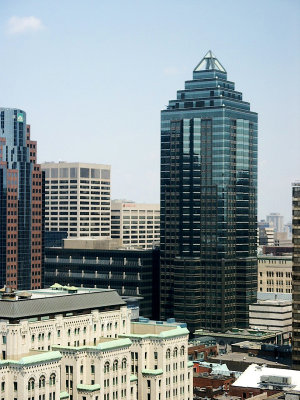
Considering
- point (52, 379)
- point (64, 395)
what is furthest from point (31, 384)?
point (64, 395)

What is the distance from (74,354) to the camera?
179000 mm

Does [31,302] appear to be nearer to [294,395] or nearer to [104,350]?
[104,350]

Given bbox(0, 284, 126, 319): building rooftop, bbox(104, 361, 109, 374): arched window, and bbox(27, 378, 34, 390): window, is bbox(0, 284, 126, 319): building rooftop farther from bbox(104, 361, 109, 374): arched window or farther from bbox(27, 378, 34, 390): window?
bbox(27, 378, 34, 390): window

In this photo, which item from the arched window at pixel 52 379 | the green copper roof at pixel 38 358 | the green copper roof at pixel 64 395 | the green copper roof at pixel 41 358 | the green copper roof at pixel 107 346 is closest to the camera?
the green copper roof at pixel 38 358

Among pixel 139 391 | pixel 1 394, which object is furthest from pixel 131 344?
pixel 1 394

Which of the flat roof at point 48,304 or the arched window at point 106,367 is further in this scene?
the arched window at point 106,367

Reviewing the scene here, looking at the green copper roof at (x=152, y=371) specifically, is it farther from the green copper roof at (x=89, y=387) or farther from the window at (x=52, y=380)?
the window at (x=52, y=380)

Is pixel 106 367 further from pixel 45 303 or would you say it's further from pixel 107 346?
pixel 45 303

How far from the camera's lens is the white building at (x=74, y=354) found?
544ft

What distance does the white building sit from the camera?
166 meters

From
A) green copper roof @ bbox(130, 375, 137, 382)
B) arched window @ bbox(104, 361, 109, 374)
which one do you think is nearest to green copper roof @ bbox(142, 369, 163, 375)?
green copper roof @ bbox(130, 375, 137, 382)

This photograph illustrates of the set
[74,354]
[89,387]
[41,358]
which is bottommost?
[89,387]

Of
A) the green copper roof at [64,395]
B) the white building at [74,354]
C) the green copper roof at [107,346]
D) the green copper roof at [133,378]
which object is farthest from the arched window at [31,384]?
the green copper roof at [133,378]

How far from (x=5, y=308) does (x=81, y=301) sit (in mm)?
21146
